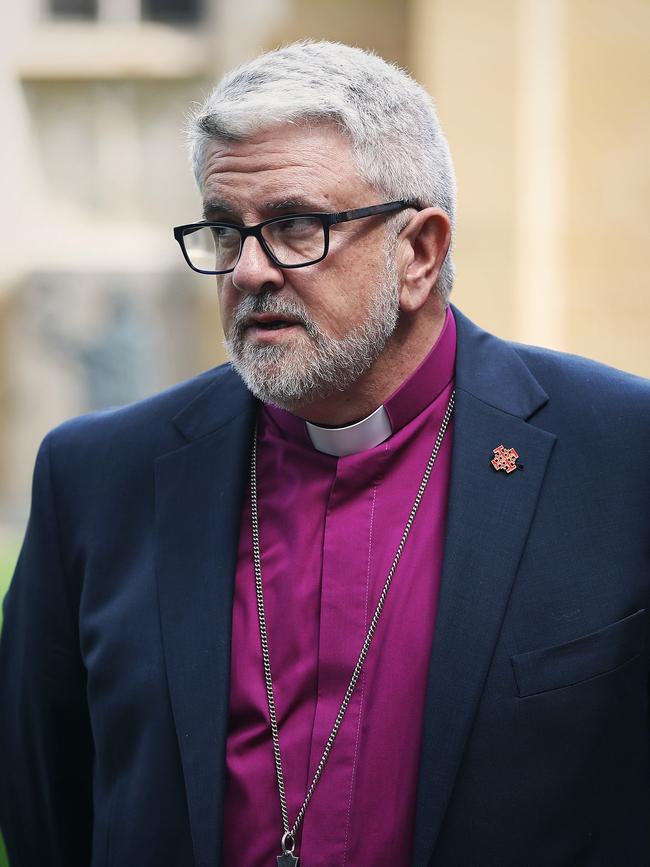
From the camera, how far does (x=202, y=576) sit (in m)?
2.30

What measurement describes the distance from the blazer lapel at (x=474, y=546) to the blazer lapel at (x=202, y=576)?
15.2 inches

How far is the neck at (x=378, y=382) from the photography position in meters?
2.35

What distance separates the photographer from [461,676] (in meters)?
2.05

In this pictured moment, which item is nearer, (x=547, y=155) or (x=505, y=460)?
(x=505, y=460)

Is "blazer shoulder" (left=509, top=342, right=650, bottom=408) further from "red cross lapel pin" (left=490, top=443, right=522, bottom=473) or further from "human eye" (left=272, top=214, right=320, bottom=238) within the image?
"human eye" (left=272, top=214, right=320, bottom=238)

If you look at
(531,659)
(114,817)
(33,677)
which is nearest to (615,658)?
(531,659)

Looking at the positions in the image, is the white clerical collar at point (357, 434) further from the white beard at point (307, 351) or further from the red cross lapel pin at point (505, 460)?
the red cross lapel pin at point (505, 460)

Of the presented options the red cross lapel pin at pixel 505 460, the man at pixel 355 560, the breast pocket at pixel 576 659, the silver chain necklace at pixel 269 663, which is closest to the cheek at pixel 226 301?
the man at pixel 355 560

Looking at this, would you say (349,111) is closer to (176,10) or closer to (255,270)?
(255,270)

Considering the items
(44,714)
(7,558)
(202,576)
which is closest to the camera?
(202,576)

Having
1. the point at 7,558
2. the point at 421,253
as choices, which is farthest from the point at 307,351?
the point at 7,558

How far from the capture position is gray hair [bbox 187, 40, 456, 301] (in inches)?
85.5

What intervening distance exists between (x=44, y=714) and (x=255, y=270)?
3.48 ft

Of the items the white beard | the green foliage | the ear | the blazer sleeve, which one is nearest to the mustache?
the white beard
